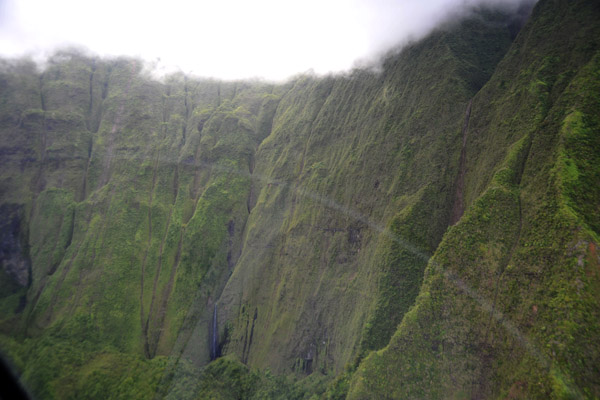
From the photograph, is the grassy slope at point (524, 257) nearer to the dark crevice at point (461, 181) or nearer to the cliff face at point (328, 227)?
the cliff face at point (328, 227)

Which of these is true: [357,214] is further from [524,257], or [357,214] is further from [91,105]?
[91,105]

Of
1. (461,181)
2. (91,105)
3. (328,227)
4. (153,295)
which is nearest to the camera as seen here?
(461,181)

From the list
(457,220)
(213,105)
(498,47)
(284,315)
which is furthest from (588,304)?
(213,105)

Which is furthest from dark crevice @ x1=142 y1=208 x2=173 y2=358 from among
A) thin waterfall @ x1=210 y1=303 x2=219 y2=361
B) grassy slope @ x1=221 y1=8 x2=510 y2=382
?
grassy slope @ x1=221 y1=8 x2=510 y2=382

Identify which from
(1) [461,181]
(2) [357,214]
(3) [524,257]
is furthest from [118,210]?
(3) [524,257]

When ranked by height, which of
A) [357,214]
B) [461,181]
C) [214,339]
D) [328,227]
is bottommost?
[214,339]

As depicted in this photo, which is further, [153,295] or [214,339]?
[153,295]

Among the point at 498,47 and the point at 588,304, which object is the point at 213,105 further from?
the point at 588,304
